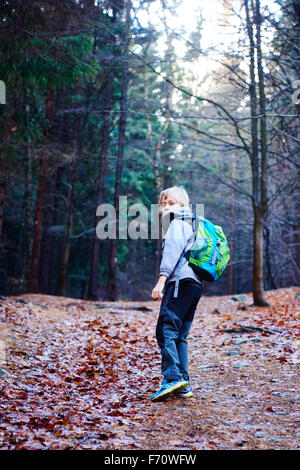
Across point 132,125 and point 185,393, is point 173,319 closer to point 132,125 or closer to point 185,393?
point 185,393

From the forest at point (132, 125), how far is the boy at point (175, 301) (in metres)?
3.68

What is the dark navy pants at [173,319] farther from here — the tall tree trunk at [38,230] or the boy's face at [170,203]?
the tall tree trunk at [38,230]

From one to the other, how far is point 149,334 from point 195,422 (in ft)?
18.1

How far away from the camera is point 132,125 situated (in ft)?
89.8

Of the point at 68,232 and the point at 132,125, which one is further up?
the point at 132,125

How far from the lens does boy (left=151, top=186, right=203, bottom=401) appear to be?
4.36m

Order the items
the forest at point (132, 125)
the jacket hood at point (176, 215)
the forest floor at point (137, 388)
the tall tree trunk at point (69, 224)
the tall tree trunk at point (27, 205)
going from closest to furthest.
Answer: the forest floor at point (137, 388) → the jacket hood at point (176, 215) → the forest at point (132, 125) → the tall tree trunk at point (27, 205) → the tall tree trunk at point (69, 224)

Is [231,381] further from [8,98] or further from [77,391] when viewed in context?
[8,98]

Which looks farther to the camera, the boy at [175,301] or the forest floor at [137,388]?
the boy at [175,301]

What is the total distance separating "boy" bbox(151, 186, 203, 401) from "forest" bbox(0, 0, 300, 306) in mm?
3675

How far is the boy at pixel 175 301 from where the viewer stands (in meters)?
4.36

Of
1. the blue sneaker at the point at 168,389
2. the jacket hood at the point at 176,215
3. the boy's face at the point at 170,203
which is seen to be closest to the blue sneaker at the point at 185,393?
the blue sneaker at the point at 168,389

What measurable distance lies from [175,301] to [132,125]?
2419 centimetres

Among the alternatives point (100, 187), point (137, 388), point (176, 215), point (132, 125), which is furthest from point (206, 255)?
point (132, 125)
